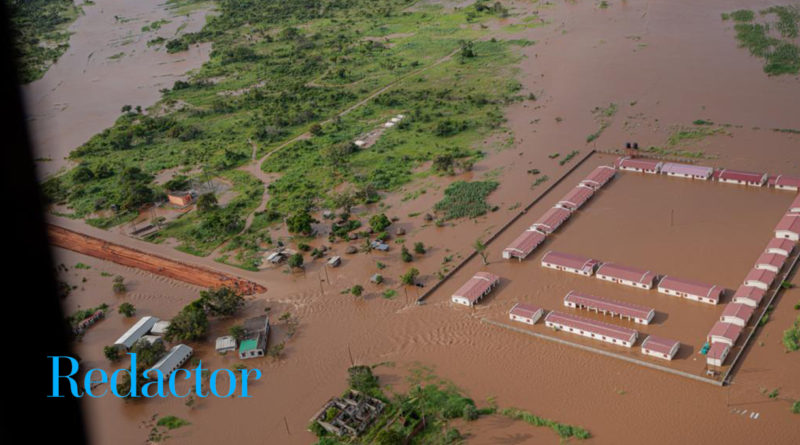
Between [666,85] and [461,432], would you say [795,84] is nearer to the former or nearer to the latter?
[666,85]

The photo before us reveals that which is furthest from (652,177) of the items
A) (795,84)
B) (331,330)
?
(331,330)

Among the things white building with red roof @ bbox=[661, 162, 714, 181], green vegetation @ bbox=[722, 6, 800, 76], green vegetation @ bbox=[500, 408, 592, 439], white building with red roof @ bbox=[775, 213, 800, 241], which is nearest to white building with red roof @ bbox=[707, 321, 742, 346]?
green vegetation @ bbox=[500, 408, 592, 439]

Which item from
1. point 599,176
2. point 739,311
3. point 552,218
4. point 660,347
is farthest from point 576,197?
point 660,347

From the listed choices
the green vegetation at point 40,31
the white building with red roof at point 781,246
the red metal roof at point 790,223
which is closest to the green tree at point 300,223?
the white building with red roof at point 781,246

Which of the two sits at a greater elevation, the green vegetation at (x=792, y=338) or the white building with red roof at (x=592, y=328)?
the green vegetation at (x=792, y=338)

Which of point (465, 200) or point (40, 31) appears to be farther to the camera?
point (40, 31)

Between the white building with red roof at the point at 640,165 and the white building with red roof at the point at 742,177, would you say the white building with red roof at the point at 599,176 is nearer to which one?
the white building with red roof at the point at 640,165

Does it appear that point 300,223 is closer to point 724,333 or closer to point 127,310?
point 127,310
